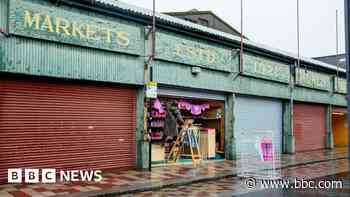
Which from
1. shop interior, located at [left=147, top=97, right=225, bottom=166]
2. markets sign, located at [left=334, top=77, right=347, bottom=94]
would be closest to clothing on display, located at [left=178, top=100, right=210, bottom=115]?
shop interior, located at [left=147, top=97, right=225, bottom=166]

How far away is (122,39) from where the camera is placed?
1338 centimetres

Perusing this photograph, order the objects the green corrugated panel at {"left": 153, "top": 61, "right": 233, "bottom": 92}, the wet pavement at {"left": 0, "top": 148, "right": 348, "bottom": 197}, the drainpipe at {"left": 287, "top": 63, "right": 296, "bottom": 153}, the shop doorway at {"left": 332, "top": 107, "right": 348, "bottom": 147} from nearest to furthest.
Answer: the wet pavement at {"left": 0, "top": 148, "right": 348, "bottom": 197} → the green corrugated panel at {"left": 153, "top": 61, "right": 233, "bottom": 92} → the drainpipe at {"left": 287, "top": 63, "right": 296, "bottom": 153} → the shop doorway at {"left": 332, "top": 107, "right": 348, "bottom": 147}

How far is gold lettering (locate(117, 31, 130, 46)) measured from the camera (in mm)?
13305

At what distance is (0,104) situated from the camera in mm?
10602

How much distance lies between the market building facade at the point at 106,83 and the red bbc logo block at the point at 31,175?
165 mm

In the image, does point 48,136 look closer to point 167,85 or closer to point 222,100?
point 167,85

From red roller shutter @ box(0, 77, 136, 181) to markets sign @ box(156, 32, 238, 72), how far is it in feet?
6.65

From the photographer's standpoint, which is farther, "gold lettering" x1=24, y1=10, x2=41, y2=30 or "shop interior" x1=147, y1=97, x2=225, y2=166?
"shop interior" x1=147, y1=97, x2=225, y2=166

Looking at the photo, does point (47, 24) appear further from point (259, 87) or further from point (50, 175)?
point (259, 87)

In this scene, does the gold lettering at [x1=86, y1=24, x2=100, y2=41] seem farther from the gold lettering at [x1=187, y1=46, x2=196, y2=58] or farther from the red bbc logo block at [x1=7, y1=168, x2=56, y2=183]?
the gold lettering at [x1=187, y1=46, x2=196, y2=58]

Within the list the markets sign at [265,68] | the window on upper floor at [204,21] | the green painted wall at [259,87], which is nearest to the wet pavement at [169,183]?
the green painted wall at [259,87]

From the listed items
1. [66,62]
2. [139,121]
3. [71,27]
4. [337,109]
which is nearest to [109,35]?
[71,27]

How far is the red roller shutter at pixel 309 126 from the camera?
23.1 metres

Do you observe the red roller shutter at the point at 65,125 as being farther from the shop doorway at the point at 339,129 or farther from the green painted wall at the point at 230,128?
the shop doorway at the point at 339,129
